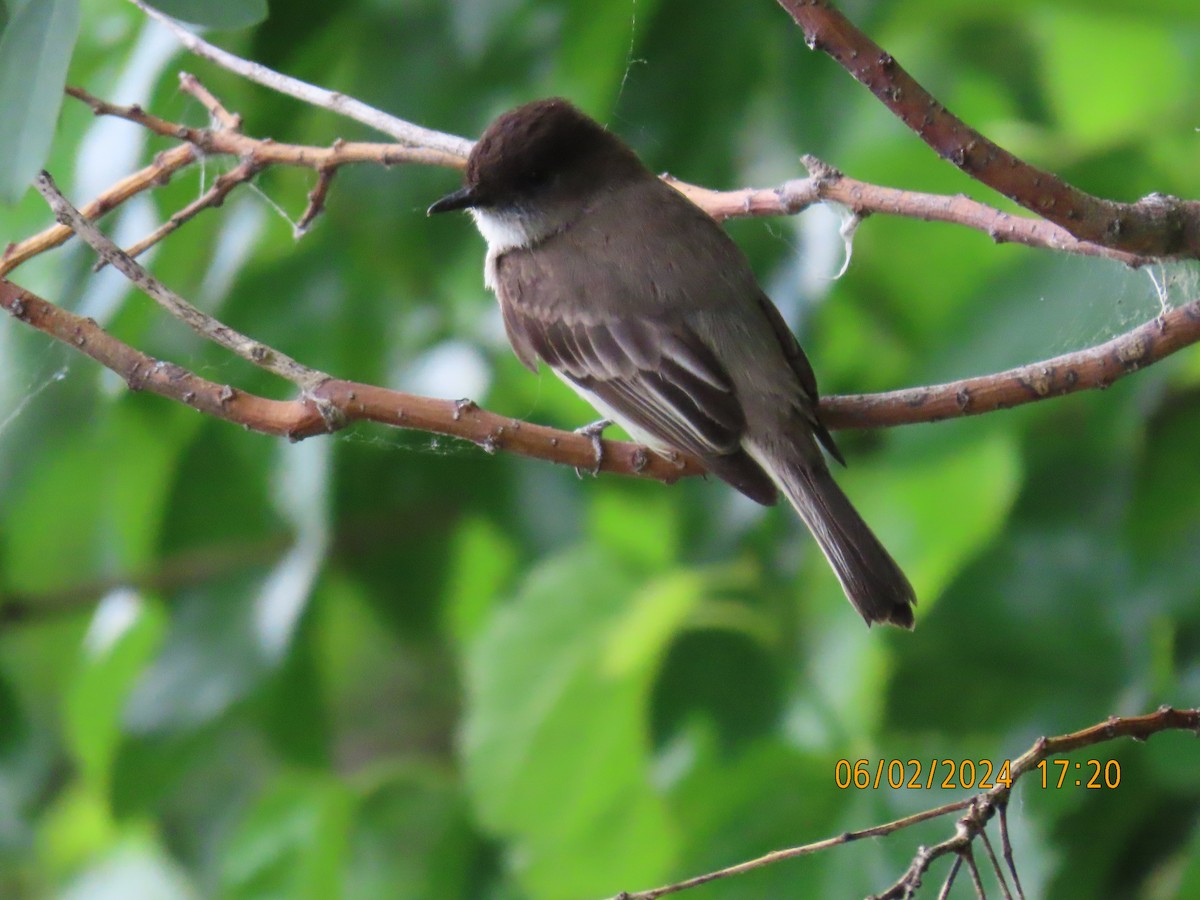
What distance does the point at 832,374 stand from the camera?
2.62 meters

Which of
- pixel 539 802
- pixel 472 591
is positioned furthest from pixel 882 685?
pixel 472 591

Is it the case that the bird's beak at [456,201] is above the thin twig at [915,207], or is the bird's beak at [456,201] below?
above

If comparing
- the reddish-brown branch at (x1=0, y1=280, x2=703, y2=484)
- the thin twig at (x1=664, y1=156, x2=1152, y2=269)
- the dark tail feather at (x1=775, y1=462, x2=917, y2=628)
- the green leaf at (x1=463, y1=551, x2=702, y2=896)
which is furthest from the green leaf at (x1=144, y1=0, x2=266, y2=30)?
the green leaf at (x1=463, y1=551, x2=702, y2=896)

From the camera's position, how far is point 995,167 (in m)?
1.18

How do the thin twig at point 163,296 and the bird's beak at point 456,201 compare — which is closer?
the thin twig at point 163,296

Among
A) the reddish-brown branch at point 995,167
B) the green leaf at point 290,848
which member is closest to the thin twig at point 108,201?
the reddish-brown branch at point 995,167

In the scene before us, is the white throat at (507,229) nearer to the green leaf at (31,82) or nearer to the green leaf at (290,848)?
the green leaf at (290,848)

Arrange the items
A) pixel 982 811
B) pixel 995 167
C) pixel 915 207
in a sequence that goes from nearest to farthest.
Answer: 1. pixel 982 811
2. pixel 995 167
3. pixel 915 207

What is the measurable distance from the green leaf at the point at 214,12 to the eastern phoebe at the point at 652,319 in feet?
2.75

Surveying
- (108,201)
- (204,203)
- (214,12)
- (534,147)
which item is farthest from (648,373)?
(214,12)

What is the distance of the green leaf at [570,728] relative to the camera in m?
2.29

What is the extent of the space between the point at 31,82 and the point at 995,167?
0.82 metres

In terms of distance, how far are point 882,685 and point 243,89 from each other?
1.56 m

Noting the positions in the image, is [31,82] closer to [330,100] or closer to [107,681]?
[330,100]
